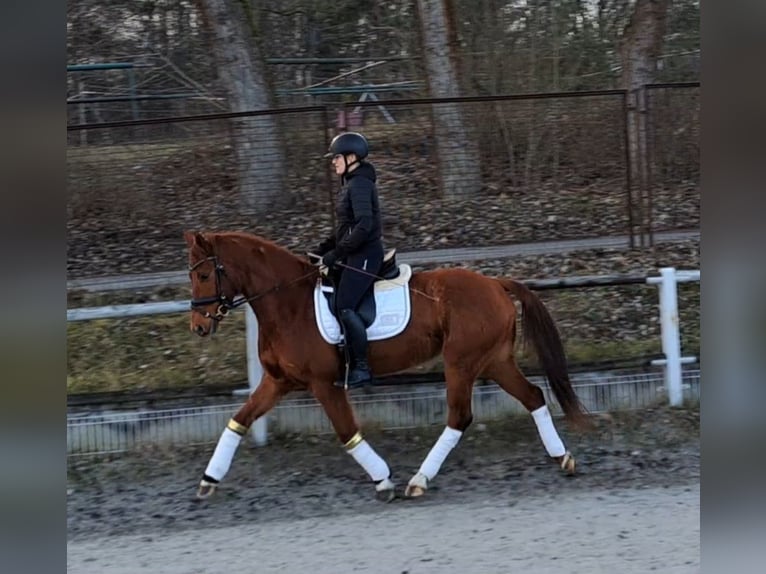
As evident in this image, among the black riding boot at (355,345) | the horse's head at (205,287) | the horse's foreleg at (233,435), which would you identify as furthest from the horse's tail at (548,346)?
the horse's head at (205,287)

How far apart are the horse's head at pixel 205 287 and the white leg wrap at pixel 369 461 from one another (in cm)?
120

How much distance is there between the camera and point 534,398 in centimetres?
520

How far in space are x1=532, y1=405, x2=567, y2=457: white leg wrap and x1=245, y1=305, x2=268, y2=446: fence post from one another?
1.90 metres

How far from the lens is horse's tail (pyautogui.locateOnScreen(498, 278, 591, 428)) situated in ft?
17.3

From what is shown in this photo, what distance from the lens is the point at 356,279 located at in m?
4.92

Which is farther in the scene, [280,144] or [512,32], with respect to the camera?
[512,32]

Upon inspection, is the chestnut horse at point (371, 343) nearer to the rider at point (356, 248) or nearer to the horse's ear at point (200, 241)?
the horse's ear at point (200, 241)

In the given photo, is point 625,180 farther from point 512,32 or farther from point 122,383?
point 122,383

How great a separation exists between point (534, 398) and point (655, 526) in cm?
109

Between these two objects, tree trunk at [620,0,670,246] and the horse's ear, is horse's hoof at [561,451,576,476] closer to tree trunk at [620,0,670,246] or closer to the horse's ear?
the horse's ear

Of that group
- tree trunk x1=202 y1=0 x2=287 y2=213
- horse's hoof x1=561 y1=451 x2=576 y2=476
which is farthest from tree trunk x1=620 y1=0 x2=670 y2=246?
horse's hoof x1=561 y1=451 x2=576 y2=476
